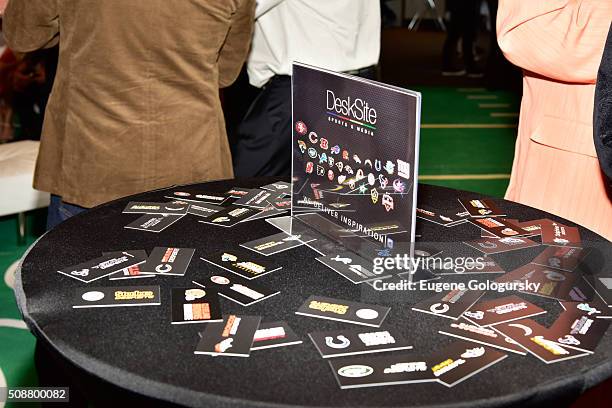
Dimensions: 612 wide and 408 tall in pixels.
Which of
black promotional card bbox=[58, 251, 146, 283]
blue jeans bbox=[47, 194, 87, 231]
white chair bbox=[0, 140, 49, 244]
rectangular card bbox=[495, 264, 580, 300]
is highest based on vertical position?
black promotional card bbox=[58, 251, 146, 283]

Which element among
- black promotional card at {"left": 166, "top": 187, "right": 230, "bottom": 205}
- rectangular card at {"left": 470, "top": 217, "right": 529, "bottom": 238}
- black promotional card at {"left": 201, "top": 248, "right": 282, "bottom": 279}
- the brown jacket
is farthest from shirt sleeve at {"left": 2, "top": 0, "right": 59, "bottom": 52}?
rectangular card at {"left": 470, "top": 217, "right": 529, "bottom": 238}

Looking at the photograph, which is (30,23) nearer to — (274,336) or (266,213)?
(266,213)

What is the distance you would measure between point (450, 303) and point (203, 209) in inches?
27.1

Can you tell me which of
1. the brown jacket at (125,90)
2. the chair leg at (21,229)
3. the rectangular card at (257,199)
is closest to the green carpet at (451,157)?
the chair leg at (21,229)

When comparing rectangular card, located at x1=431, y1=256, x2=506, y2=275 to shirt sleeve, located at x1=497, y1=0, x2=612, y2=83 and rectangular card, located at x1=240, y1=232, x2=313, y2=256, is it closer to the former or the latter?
rectangular card, located at x1=240, y1=232, x2=313, y2=256

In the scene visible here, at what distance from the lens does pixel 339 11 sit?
3057 mm

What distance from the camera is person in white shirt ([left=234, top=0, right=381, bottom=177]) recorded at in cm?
302

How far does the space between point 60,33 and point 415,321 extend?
142 centimetres

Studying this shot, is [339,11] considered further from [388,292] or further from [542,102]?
[388,292]

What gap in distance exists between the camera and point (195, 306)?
135 cm

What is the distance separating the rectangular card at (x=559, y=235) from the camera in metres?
1.67

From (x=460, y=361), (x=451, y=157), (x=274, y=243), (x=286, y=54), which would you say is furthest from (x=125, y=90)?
(x=451, y=157)

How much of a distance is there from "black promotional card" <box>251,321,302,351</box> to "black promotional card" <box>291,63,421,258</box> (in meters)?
0.31

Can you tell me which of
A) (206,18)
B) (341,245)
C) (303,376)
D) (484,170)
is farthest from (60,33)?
(484,170)
